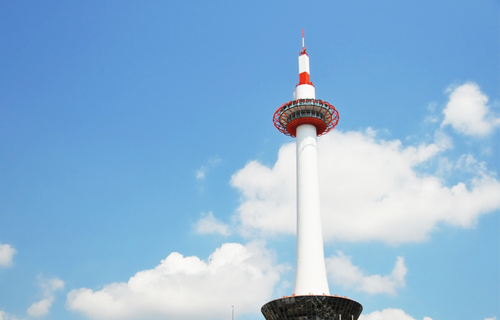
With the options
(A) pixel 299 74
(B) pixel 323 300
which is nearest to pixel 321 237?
(B) pixel 323 300

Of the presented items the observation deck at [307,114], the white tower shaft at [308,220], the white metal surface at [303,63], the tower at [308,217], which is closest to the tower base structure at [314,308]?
the tower at [308,217]

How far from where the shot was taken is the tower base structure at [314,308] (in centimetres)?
9512

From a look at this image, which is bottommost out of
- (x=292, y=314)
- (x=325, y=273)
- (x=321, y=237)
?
(x=292, y=314)

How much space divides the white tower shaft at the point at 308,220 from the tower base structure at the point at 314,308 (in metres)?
2.86

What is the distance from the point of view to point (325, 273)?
334 ft

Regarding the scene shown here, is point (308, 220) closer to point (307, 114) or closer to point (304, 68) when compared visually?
point (307, 114)

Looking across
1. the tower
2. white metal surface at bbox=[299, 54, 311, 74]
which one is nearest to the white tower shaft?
the tower

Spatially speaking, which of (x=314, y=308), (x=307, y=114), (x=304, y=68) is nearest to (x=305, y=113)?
(x=307, y=114)

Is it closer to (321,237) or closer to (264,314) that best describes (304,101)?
(321,237)

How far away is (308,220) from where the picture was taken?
105 m

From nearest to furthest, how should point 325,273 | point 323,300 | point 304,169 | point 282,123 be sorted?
1. point 323,300
2. point 325,273
3. point 304,169
4. point 282,123

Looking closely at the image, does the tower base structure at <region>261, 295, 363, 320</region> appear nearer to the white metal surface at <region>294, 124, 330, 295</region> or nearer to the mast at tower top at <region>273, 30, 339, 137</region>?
the white metal surface at <region>294, 124, 330, 295</region>

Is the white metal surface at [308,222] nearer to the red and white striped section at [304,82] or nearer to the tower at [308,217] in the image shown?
the tower at [308,217]

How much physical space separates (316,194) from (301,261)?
1324 centimetres
